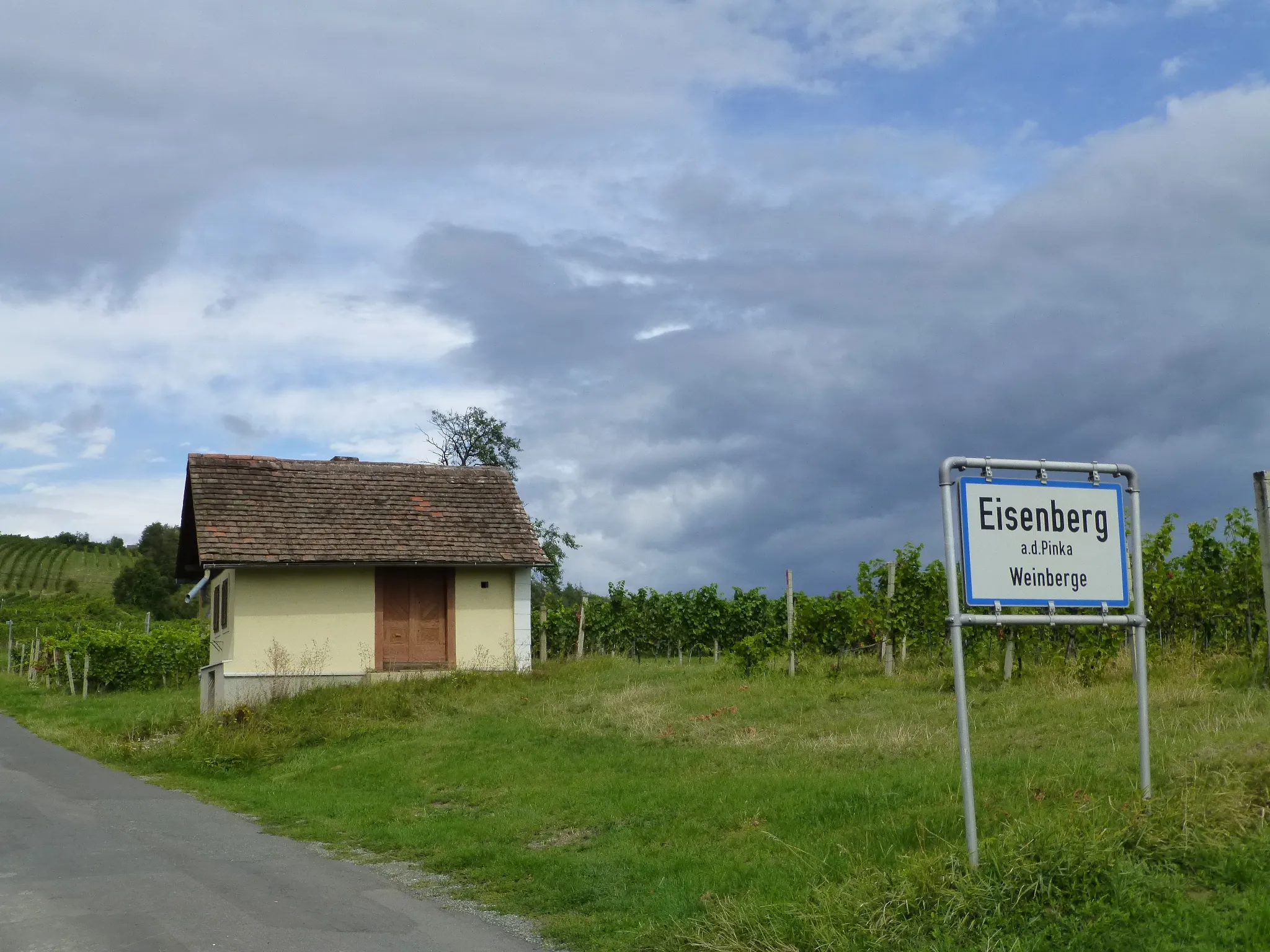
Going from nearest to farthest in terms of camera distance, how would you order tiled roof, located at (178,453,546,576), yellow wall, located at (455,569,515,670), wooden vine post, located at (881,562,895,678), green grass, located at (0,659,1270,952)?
green grass, located at (0,659,1270,952) < wooden vine post, located at (881,562,895,678) < tiled roof, located at (178,453,546,576) < yellow wall, located at (455,569,515,670)

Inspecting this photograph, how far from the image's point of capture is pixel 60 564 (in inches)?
4555

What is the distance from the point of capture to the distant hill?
102m

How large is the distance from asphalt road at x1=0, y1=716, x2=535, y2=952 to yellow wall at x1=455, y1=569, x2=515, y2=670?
12.6 meters

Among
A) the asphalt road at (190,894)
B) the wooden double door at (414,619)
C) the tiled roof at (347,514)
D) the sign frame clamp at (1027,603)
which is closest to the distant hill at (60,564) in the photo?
the tiled roof at (347,514)

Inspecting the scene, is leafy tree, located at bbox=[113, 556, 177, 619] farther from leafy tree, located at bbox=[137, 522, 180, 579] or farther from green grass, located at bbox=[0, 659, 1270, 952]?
green grass, located at bbox=[0, 659, 1270, 952]

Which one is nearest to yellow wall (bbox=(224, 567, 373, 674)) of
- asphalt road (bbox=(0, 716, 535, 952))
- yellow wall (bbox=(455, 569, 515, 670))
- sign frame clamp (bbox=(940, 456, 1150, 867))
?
yellow wall (bbox=(455, 569, 515, 670))

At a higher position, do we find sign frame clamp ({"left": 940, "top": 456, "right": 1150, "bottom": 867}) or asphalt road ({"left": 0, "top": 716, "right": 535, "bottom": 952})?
sign frame clamp ({"left": 940, "top": 456, "right": 1150, "bottom": 867})

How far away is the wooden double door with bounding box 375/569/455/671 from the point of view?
1057 inches

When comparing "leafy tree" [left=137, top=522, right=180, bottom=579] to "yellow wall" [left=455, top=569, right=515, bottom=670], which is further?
"leafy tree" [left=137, top=522, right=180, bottom=579]

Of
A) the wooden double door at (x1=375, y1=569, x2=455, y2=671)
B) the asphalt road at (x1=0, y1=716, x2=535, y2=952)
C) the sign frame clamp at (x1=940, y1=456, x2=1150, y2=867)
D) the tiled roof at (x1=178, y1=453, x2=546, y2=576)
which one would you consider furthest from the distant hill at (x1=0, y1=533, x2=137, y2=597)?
the sign frame clamp at (x1=940, y1=456, x2=1150, y2=867)

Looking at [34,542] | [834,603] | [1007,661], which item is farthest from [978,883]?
[34,542]

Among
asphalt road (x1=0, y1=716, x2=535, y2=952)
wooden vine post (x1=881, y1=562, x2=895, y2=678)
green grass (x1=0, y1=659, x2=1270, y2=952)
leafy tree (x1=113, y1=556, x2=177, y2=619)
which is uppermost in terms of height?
leafy tree (x1=113, y1=556, x2=177, y2=619)

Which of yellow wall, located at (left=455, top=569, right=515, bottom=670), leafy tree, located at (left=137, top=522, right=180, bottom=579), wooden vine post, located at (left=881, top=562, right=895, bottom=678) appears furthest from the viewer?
leafy tree, located at (left=137, top=522, right=180, bottom=579)

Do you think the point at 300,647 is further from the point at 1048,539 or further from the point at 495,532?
the point at 1048,539
